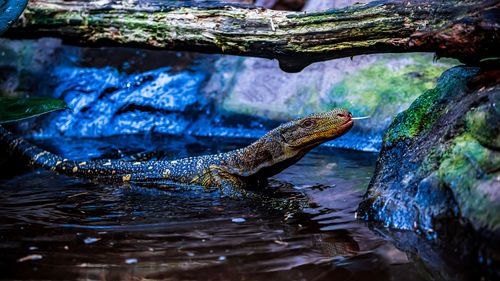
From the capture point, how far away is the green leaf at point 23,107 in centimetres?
458

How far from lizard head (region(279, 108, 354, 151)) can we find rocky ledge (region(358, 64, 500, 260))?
486mm

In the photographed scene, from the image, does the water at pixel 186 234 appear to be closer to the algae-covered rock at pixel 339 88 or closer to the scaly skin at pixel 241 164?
the scaly skin at pixel 241 164

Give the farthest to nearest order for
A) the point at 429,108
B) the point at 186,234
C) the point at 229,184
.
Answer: the point at 229,184, the point at 429,108, the point at 186,234

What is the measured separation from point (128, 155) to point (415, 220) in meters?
4.87

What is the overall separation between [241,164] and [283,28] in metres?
1.66

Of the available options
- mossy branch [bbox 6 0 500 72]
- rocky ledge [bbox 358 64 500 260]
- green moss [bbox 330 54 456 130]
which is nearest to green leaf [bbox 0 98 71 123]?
mossy branch [bbox 6 0 500 72]

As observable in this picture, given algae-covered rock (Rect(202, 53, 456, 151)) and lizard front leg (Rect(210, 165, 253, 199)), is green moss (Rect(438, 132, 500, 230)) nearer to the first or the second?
lizard front leg (Rect(210, 165, 253, 199))

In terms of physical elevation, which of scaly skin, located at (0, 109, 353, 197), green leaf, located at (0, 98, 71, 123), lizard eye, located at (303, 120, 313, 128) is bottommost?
scaly skin, located at (0, 109, 353, 197)

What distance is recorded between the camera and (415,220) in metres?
3.69

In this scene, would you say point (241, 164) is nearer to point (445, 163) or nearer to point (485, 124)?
point (445, 163)

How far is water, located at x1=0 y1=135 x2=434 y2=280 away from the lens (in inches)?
124

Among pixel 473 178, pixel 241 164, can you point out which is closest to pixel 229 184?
pixel 241 164

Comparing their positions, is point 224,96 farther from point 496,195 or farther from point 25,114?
point 496,195

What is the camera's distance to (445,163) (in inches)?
143
